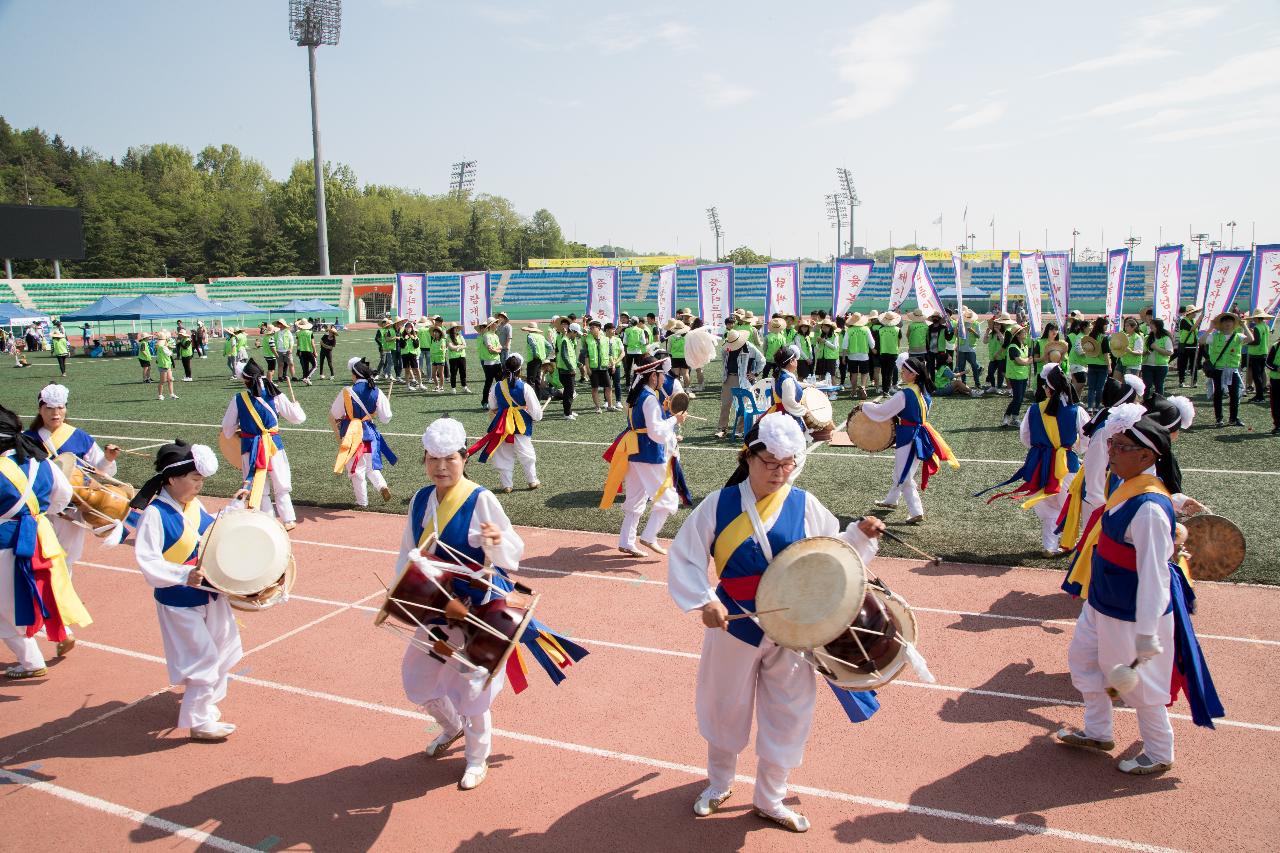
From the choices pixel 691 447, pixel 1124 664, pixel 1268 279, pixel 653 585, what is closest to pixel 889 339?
pixel 691 447

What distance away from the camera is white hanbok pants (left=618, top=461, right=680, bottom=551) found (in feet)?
29.3

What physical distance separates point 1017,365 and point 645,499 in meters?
10.4

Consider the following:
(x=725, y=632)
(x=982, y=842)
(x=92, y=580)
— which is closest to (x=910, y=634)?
(x=725, y=632)

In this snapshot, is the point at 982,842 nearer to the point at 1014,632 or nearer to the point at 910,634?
the point at 910,634

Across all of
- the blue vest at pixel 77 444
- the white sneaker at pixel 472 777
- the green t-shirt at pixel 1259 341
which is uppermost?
the green t-shirt at pixel 1259 341

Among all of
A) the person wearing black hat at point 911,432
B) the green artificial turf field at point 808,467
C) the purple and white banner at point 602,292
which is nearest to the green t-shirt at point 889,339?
the green artificial turf field at point 808,467

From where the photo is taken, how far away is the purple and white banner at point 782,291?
2317 cm

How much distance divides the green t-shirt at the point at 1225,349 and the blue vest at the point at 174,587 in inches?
617

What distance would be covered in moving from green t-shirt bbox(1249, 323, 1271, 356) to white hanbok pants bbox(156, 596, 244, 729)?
16.6 meters

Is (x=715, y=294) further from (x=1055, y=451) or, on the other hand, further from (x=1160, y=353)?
(x=1055, y=451)

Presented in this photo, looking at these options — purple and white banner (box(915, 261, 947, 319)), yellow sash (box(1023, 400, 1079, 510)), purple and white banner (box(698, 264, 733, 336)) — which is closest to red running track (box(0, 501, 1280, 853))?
yellow sash (box(1023, 400, 1079, 510))

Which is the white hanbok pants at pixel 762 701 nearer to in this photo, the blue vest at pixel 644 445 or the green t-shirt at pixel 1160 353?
the blue vest at pixel 644 445

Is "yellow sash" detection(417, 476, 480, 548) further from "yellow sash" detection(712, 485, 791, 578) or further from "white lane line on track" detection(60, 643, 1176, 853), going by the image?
"white lane line on track" detection(60, 643, 1176, 853)

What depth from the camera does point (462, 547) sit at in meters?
4.72
